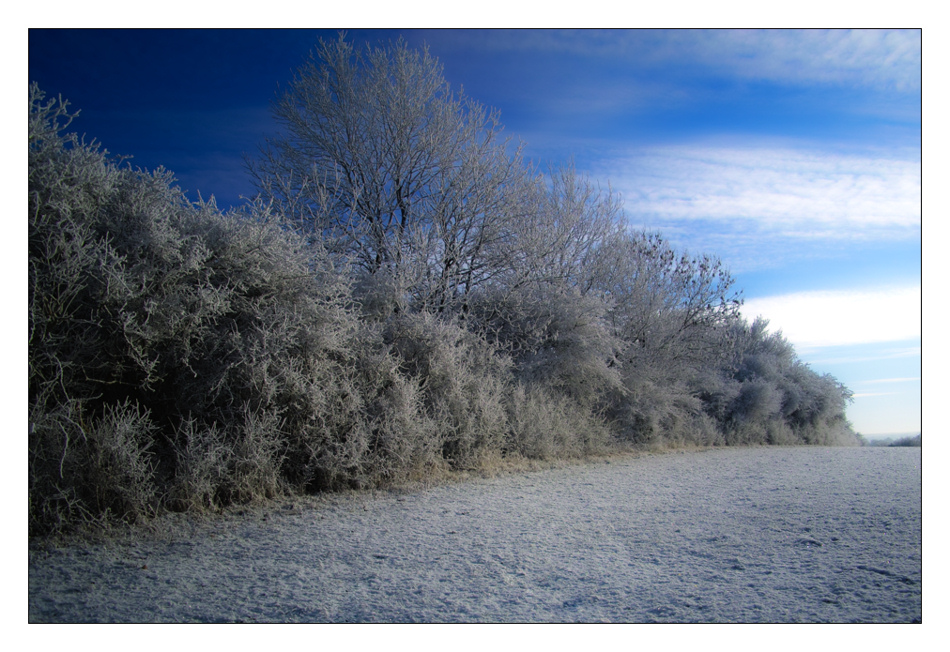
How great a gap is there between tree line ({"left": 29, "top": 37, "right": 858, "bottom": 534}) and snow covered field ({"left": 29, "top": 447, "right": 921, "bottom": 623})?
0.87 metres

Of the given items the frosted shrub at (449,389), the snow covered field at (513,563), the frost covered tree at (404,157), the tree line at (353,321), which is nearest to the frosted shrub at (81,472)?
the tree line at (353,321)

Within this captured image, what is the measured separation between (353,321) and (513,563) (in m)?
4.22

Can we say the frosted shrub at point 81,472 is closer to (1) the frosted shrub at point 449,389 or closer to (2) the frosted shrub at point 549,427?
(1) the frosted shrub at point 449,389

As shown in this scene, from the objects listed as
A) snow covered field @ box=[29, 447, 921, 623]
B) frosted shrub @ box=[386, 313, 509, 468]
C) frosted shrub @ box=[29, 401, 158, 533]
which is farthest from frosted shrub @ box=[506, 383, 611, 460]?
frosted shrub @ box=[29, 401, 158, 533]

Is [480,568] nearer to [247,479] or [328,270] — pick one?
[247,479]

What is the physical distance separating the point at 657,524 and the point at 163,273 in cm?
564

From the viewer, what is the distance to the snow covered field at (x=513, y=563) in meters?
2.99

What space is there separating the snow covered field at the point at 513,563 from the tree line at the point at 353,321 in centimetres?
87

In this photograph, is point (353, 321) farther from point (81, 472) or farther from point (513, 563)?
point (513, 563)

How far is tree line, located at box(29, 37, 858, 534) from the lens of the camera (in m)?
4.93

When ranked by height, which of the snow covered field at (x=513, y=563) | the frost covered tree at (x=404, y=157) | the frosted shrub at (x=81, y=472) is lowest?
the snow covered field at (x=513, y=563)

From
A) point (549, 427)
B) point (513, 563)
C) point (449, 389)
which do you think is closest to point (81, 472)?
point (513, 563)

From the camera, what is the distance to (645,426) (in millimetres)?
12305

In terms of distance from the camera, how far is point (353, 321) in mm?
7090
